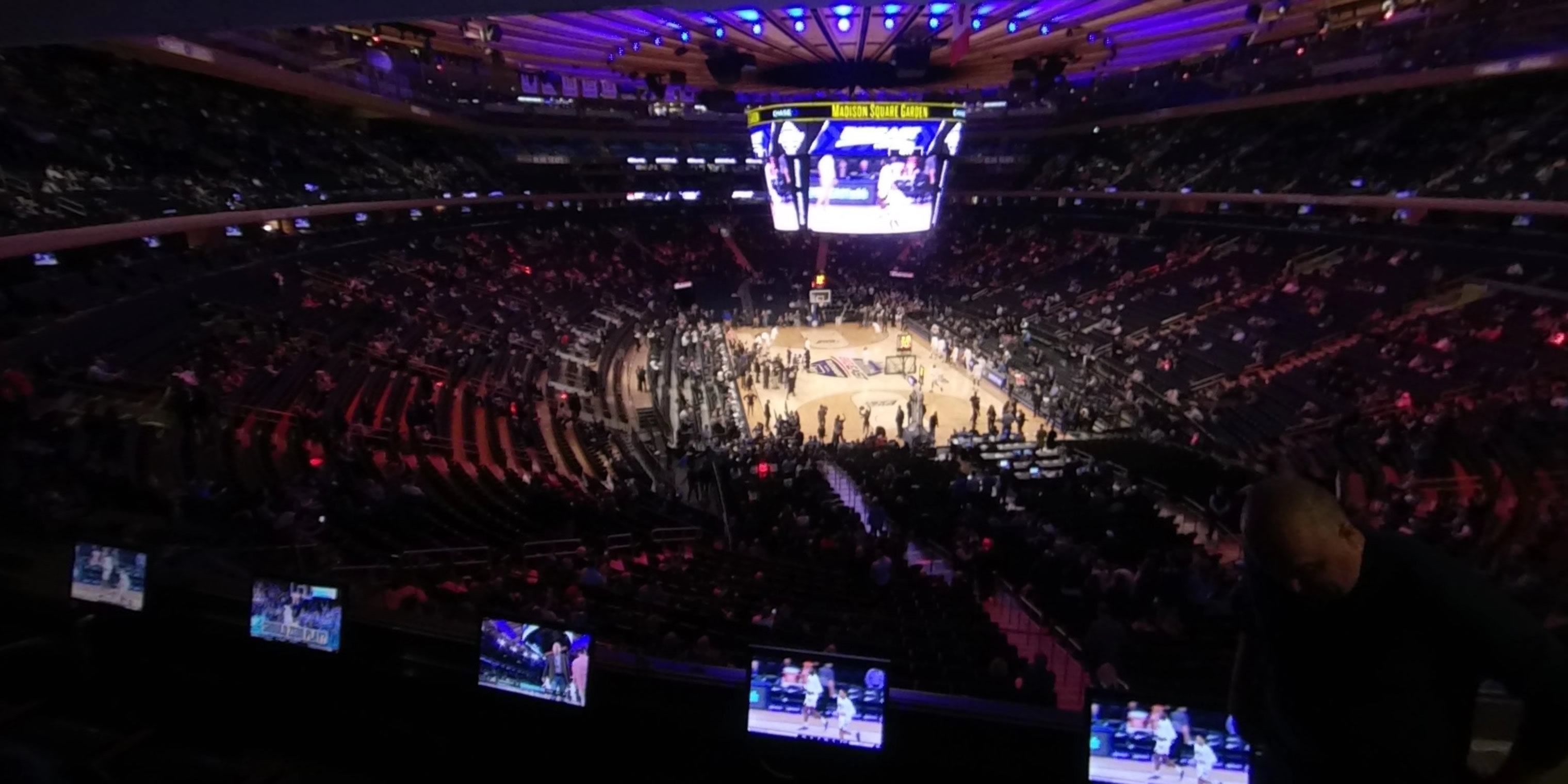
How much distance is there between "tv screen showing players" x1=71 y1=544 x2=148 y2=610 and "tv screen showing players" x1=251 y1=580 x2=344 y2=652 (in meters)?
0.88

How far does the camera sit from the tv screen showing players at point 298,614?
195 inches

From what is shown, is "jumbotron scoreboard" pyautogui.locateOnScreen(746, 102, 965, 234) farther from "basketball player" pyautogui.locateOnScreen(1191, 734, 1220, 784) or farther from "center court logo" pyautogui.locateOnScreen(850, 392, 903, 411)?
"basketball player" pyautogui.locateOnScreen(1191, 734, 1220, 784)

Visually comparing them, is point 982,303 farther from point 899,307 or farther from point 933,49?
point 933,49

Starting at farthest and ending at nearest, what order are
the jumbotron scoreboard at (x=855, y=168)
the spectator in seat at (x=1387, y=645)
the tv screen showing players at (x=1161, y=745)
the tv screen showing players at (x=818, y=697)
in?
1. the jumbotron scoreboard at (x=855, y=168)
2. the tv screen showing players at (x=818, y=697)
3. the tv screen showing players at (x=1161, y=745)
4. the spectator in seat at (x=1387, y=645)

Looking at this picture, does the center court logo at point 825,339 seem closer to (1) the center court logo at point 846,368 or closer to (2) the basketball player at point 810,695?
(1) the center court logo at point 846,368

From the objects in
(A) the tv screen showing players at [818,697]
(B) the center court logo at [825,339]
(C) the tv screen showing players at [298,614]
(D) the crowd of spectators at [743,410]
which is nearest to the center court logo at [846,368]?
(D) the crowd of spectators at [743,410]

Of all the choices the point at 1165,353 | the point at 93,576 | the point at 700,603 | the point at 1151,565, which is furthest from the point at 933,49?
the point at 93,576

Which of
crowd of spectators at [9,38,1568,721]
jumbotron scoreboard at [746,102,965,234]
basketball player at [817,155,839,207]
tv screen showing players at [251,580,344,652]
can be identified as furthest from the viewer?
basketball player at [817,155,839,207]

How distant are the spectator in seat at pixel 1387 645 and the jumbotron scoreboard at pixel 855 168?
22.2 m

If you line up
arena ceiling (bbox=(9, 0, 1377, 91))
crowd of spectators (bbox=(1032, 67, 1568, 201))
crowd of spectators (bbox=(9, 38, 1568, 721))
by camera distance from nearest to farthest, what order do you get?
crowd of spectators (bbox=(9, 38, 1568, 721)) < arena ceiling (bbox=(9, 0, 1377, 91)) < crowd of spectators (bbox=(1032, 67, 1568, 201))

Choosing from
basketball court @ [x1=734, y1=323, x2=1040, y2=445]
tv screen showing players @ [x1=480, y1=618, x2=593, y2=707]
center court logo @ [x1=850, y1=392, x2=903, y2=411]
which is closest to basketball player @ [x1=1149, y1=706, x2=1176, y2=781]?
tv screen showing players @ [x1=480, y1=618, x2=593, y2=707]

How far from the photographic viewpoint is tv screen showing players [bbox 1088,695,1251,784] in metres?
3.78

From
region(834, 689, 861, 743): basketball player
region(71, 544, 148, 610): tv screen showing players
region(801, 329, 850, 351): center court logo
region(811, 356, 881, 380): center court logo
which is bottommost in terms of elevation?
region(834, 689, 861, 743): basketball player

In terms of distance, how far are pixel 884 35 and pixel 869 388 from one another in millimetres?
11002
